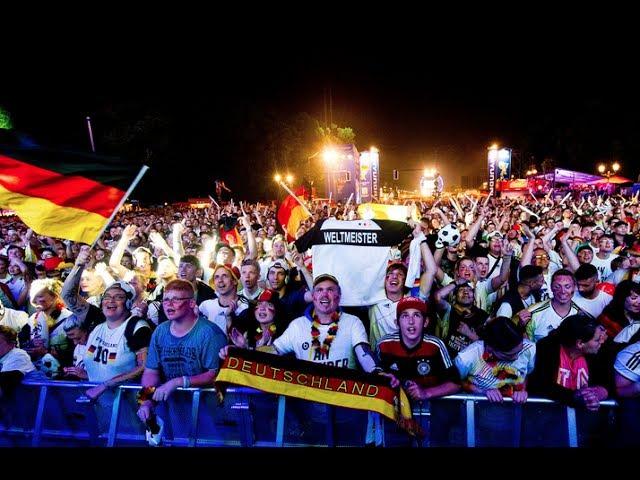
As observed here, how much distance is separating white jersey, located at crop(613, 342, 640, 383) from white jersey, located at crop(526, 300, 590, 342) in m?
1.08

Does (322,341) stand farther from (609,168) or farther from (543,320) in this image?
(609,168)

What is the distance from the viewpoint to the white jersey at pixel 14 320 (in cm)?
529

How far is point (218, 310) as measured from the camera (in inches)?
204

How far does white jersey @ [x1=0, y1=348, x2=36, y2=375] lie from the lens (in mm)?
3908

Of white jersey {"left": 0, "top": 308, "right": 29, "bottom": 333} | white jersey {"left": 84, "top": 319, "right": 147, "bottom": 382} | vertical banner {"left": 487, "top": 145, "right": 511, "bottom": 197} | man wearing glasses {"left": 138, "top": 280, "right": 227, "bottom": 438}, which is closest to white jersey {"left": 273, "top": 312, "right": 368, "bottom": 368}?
man wearing glasses {"left": 138, "top": 280, "right": 227, "bottom": 438}

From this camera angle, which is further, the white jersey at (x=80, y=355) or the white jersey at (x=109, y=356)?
the white jersey at (x=80, y=355)

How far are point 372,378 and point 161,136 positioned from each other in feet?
131

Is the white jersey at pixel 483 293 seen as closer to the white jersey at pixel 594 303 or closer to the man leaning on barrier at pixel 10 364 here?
the white jersey at pixel 594 303

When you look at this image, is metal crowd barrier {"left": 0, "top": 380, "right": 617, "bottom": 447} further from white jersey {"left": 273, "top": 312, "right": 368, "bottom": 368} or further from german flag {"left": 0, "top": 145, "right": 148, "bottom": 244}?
german flag {"left": 0, "top": 145, "right": 148, "bottom": 244}

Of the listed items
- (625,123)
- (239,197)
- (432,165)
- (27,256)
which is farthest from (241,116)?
(432,165)

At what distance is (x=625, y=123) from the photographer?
58.1 metres

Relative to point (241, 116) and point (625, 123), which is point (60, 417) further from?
point (625, 123)

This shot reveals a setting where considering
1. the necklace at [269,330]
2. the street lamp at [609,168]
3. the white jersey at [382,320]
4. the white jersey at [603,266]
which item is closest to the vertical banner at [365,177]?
the street lamp at [609,168]

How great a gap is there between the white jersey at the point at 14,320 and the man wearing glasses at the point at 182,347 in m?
2.59
